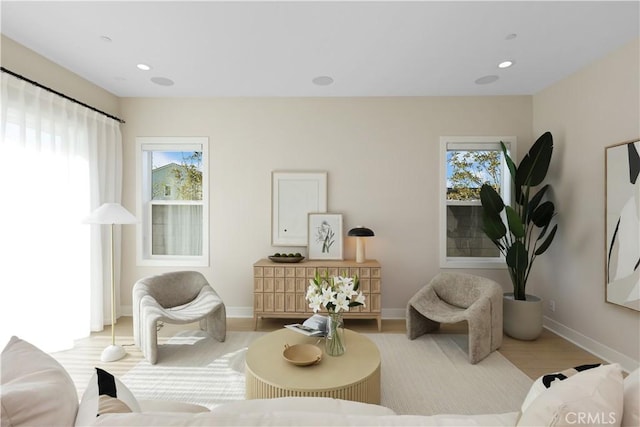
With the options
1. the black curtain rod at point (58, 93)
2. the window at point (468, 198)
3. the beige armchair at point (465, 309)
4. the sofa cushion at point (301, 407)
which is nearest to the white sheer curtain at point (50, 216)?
the black curtain rod at point (58, 93)

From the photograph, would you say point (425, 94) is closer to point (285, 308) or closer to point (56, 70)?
point (285, 308)

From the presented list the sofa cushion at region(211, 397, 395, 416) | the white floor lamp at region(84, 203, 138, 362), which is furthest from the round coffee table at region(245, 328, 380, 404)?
the white floor lamp at region(84, 203, 138, 362)

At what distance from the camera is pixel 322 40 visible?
2506mm

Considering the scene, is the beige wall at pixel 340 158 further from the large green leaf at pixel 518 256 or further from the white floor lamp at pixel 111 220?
the white floor lamp at pixel 111 220

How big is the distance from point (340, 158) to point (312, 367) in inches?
103

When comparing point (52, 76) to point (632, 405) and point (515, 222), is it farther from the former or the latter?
point (515, 222)

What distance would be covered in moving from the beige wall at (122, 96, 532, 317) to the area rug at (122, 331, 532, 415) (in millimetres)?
921

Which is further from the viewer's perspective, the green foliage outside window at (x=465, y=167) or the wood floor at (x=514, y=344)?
the green foliage outside window at (x=465, y=167)

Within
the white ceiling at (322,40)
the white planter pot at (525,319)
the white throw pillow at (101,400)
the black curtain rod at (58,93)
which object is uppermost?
the white ceiling at (322,40)

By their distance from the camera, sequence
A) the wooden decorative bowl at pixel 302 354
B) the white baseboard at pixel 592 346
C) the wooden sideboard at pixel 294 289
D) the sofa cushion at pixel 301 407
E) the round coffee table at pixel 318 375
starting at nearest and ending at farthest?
the sofa cushion at pixel 301 407
the round coffee table at pixel 318 375
the wooden decorative bowl at pixel 302 354
the white baseboard at pixel 592 346
the wooden sideboard at pixel 294 289

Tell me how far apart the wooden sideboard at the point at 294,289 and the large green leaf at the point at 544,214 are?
1.80 metres

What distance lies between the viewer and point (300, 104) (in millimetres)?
3867

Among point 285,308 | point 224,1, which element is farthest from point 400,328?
point 224,1

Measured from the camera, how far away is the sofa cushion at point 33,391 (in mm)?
816
